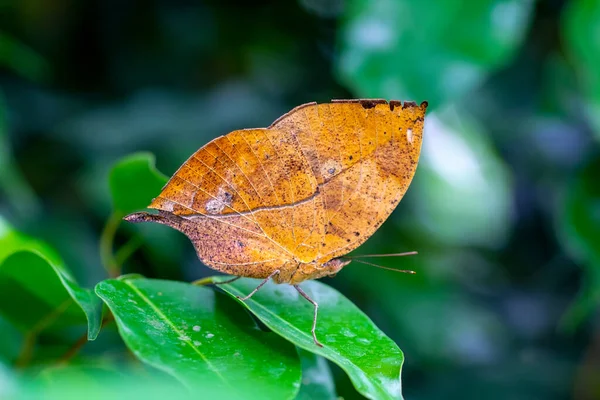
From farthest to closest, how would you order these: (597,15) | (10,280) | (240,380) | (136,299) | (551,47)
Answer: (551,47), (597,15), (10,280), (136,299), (240,380)

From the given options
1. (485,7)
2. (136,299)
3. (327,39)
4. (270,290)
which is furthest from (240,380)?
(327,39)

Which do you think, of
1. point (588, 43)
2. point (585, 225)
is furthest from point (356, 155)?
point (585, 225)

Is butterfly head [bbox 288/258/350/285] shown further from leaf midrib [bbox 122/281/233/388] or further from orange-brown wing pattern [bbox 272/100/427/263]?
leaf midrib [bbox 122/281/233/388]

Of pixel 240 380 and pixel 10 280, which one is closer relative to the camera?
pixel 240 380

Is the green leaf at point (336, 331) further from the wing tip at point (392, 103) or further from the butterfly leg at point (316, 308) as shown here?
the wing tip at point (392, 103)

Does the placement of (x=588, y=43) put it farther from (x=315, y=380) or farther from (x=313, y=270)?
(x=315, y=380)

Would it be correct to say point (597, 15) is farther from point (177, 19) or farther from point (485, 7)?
point (177, 19)

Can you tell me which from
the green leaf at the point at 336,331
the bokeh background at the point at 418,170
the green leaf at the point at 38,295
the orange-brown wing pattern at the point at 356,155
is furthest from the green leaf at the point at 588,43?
the green leaf at the point at 38,295
